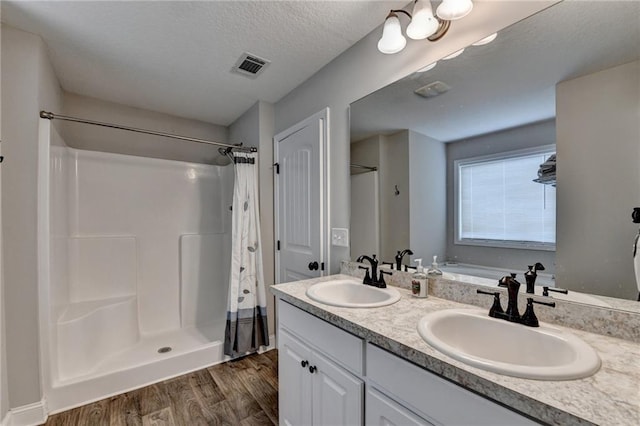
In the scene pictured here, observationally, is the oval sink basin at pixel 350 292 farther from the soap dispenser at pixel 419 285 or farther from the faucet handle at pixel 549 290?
the faucet handle at pixel 549 290

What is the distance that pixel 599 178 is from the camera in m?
0.93

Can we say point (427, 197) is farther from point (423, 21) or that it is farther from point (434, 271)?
point (423, 21)

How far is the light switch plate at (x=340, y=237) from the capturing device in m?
1.85

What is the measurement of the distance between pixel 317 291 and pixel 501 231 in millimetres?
894

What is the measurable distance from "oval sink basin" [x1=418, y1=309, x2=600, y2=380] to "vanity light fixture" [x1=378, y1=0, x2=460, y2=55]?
1.22 metres

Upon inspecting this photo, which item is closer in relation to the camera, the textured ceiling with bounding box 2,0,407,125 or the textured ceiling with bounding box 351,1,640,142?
the textured ceiling with bounding box 351,1,640,142

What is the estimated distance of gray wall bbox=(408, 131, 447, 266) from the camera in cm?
141

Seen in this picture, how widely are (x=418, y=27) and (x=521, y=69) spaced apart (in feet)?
1.56

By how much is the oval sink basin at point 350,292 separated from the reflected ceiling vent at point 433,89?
3.34ft

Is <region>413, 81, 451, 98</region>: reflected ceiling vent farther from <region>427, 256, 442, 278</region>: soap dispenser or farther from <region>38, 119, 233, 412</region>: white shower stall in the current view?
<region>38, 119, 233, 412</region>: white shower stall

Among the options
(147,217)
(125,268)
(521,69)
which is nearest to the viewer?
(521,69)

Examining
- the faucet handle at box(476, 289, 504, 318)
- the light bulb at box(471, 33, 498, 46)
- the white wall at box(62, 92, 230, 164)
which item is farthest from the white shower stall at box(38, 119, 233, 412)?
the light bulb at box(471, 33, 498, 46)

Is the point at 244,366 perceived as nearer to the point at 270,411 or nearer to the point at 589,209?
the point at 270,411

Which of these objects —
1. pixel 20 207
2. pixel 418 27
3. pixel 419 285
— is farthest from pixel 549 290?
pixel 20 207
